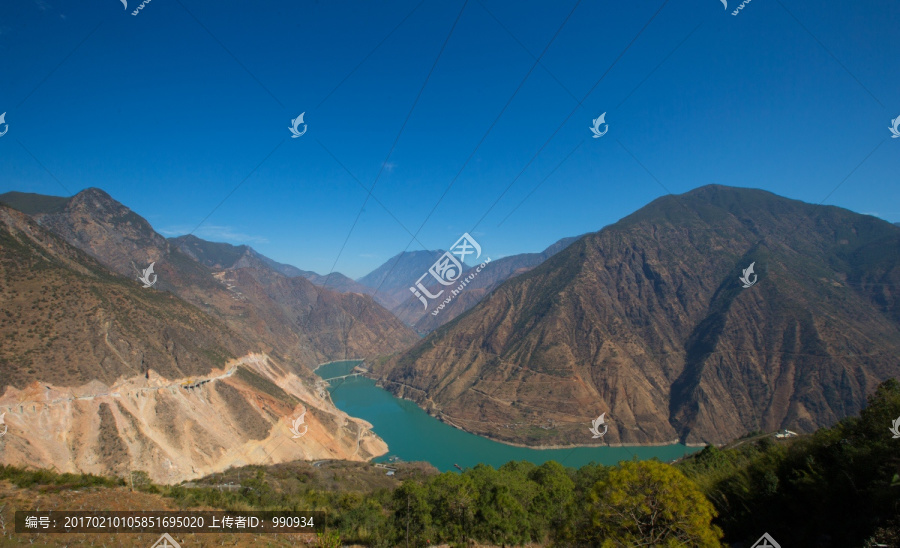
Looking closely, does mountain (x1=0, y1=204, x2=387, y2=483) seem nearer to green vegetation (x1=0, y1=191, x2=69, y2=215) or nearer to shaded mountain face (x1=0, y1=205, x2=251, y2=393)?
shaded mountain face (x1=0, y1=205, x2=251, y2=393)

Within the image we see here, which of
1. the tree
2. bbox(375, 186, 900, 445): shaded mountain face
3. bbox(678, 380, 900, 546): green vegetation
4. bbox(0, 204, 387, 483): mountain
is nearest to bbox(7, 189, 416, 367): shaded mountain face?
bbox(0, 204, 387, 483): mountain

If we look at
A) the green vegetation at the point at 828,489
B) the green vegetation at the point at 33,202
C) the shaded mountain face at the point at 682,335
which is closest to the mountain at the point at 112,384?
the green vegetation at the point at 828,489

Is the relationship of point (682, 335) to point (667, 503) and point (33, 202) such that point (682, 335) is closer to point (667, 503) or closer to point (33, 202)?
point (667, 503)

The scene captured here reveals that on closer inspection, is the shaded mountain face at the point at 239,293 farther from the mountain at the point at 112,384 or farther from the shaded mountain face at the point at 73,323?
the mountain at the point at 112,384

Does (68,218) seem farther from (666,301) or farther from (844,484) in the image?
(666,301)

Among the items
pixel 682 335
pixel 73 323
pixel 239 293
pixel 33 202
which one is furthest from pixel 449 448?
pixel 33 202

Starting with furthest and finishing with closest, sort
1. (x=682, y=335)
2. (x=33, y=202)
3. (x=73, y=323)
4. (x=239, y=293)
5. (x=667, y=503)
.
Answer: (x=239, y=293) < (x=33, y=202) < (x=682, y=335) < (x=73, y=323) < (x=667, y=503)
